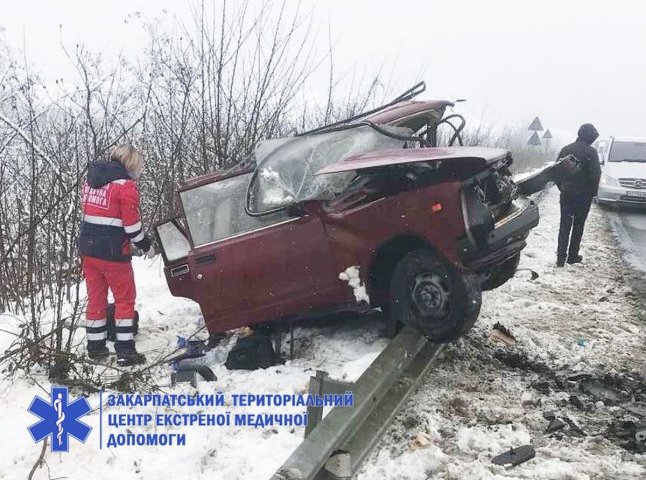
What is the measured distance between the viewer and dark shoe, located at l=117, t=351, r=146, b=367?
417cm

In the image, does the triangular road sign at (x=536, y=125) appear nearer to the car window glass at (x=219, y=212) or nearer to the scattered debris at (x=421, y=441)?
the car window glass at (x=219, y=212)

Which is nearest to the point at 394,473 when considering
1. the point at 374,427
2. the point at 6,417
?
the point at 374,427

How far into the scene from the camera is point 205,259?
414cm

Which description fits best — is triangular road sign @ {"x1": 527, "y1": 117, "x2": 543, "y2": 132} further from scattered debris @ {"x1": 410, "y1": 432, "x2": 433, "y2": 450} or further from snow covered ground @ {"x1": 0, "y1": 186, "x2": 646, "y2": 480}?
scattered debris @ {"x1": 410, "y1": 432, "x2": 433, "y2": 450}

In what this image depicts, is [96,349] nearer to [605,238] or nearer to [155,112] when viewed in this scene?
[155,112]

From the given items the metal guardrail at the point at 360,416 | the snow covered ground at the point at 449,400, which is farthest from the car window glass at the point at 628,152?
the metal guardrail at the point at 360,416

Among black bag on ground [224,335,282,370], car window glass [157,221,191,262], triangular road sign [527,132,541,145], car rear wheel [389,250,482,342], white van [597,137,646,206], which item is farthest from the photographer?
triangular road sign [527,132,541,145]

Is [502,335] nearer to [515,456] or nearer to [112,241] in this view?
[515,456]

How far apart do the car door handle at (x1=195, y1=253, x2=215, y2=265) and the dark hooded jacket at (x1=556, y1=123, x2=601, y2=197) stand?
4.89m

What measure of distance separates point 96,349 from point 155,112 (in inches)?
191

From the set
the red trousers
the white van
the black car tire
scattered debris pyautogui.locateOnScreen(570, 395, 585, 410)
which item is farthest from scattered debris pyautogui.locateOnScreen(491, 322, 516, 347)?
the white van

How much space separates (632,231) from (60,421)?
1047 cm

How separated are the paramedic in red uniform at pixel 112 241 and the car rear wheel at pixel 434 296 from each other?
2.13 m

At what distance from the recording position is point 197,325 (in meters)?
5.12
